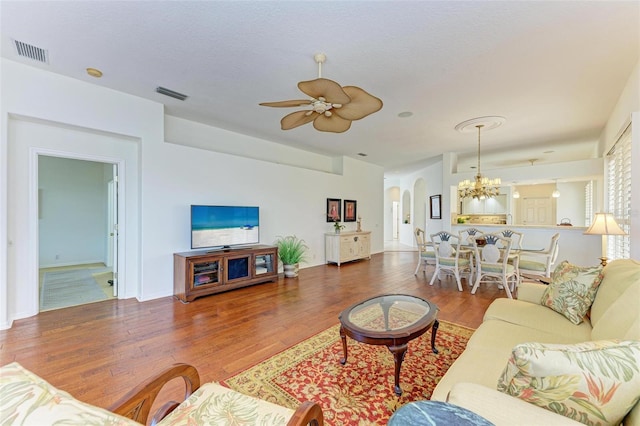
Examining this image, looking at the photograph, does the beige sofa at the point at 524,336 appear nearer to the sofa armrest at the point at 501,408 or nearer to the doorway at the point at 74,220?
the sofa armrest at the point at 501,408

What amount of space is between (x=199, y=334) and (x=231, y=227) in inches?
83.6

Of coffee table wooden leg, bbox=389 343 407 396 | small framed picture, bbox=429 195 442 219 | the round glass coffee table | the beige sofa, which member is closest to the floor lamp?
the beige sofa

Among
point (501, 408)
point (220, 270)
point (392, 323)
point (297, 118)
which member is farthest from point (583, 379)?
point (220, 270)

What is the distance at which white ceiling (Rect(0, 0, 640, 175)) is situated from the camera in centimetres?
208

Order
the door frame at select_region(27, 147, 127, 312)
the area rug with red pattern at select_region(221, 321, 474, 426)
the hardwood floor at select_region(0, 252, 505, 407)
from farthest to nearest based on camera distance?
the door frame at select_region(27, 147, 127, 312)
the hardwood floor at select_region(0, 252, 505, 407)
the area rug with red pattern at select_region(221, 321, 474, 426)

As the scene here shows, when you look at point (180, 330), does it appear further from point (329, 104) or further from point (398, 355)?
point (329, 104)

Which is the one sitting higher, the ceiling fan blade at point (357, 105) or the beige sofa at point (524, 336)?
the ceiling fan blade at point (357, 105)

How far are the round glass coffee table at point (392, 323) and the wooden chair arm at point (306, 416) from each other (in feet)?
2.66

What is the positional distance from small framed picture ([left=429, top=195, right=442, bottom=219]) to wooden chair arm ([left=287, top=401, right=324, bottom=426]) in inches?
285

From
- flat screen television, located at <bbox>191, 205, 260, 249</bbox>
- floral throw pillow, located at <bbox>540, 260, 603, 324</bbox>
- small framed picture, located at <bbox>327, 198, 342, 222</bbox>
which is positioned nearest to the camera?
floral throw pillow, located at <bbox>540, 260, 603, 324</bbox>

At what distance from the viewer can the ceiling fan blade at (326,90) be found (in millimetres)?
2008

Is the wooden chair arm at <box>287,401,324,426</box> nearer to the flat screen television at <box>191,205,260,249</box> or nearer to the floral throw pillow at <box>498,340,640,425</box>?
the floral throw pillow at <box>498,340,640,425</box>

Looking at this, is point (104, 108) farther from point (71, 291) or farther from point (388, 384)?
point (388, 384)

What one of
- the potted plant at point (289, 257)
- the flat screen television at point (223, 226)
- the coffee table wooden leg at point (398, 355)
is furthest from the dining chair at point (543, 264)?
the flat screen television at point (223, 226)
